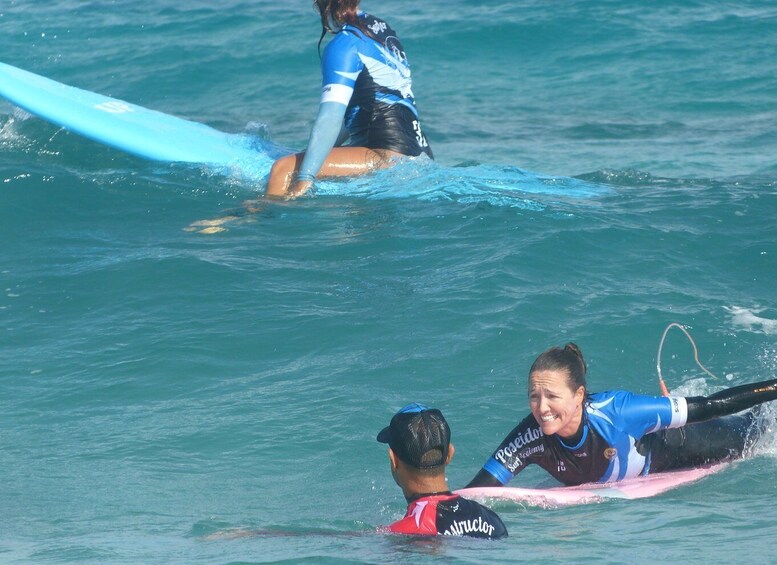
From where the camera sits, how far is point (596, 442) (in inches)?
169

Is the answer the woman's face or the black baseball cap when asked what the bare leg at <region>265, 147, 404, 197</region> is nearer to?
the woman's face

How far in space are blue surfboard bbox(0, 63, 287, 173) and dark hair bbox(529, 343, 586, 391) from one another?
14.5 ft

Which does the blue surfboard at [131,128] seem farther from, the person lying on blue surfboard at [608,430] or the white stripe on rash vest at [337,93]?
the person lying on blue surfboard at [608,430]

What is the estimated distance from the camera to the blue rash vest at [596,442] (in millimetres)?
4195

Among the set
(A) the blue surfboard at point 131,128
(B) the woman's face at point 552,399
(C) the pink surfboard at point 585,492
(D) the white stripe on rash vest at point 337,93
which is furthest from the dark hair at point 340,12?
(C) the pink surfboard at point 585,492

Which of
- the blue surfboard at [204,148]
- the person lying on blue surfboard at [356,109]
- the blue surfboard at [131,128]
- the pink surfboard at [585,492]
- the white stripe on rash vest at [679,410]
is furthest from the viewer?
the blue surfboard at [131,128]

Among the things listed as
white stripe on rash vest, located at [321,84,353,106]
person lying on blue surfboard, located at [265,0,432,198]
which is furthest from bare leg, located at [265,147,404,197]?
white stripe on rash vest, located at [321,84,353,106]

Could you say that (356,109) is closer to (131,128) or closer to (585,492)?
(131,128)

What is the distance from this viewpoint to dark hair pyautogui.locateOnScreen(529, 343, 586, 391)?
3900 millimetres

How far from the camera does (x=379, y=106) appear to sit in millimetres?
7199

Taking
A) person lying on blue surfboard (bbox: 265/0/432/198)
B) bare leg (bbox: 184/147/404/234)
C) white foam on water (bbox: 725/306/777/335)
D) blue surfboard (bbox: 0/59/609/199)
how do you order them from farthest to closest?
blue surfboard (bbox: 0/59/609/199)
bare leg (bbox: 184/147/404/234)
person lying on blue surfboard (bbox: 265/0/432/198)
white foam on water (bbox: 725/306/777/335)

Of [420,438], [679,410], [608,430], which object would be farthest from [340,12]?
[420,438]

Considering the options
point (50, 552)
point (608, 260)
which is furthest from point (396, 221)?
point (50, 552)

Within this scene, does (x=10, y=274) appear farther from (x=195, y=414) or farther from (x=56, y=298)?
(x=195, y=414)
